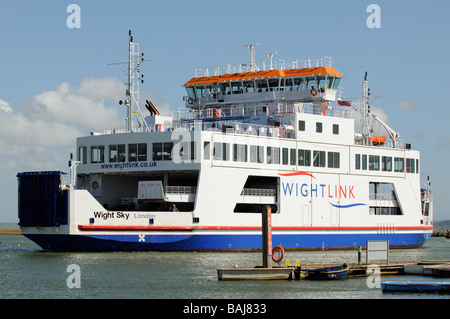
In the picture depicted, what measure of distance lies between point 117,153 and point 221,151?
199 inches

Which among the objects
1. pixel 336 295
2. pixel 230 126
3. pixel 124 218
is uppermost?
pixel 230 126

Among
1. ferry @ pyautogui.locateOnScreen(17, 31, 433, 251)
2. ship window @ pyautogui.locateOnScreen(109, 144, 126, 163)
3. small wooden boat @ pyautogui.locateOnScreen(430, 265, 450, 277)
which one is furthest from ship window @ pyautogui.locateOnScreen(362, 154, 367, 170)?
ship window @ pyautogui.locateOnScreen(109, 144, 126, 163)

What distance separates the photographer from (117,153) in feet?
126

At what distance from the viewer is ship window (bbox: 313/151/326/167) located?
140ft

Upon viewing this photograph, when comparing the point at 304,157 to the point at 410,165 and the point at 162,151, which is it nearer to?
the point at 162,151

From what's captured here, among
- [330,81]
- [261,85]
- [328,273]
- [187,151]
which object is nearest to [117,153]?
[187,151]

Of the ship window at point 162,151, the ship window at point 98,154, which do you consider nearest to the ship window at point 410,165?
the ship window at point 162,151

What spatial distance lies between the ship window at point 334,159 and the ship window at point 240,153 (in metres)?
6.10

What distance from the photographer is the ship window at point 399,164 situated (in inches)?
1866

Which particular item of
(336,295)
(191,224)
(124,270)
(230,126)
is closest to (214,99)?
(230,126)

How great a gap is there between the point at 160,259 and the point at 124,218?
2.68m

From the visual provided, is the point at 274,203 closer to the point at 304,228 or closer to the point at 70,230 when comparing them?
the point at 304,228

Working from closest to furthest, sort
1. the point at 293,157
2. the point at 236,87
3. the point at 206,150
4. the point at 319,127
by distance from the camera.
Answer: the point at 206,150 → the point at 293,157 → the point at 319,127 → the point at 236,87

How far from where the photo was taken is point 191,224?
37.1 m
